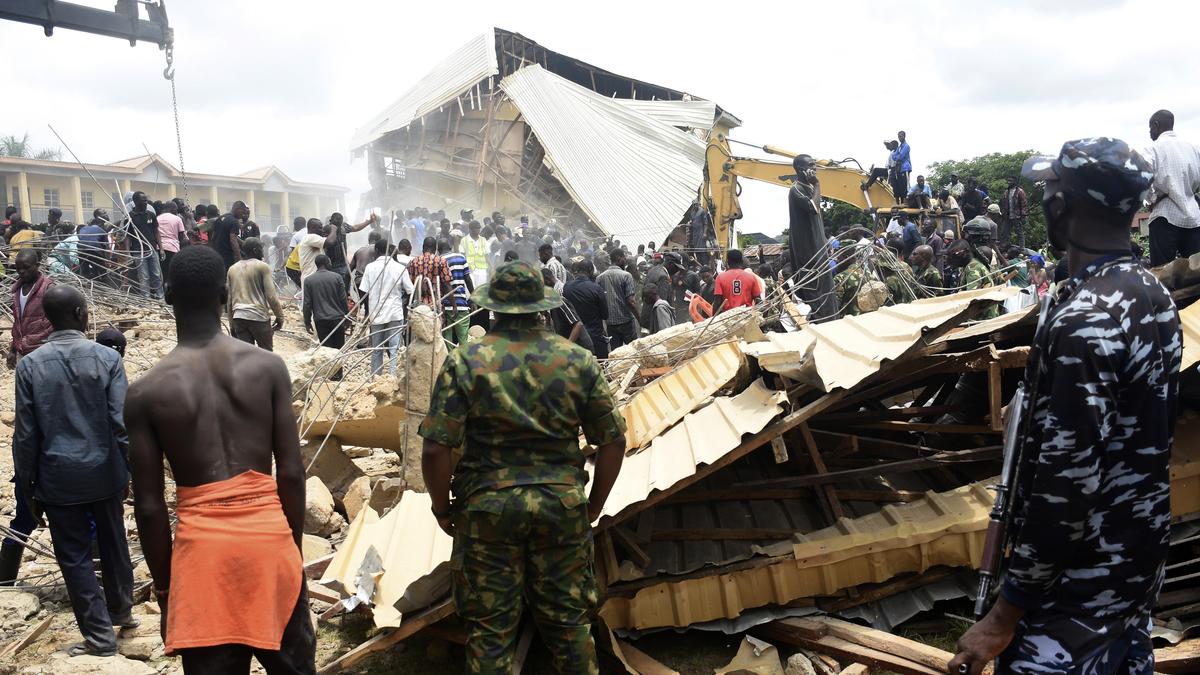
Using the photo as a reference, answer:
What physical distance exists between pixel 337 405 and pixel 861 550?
14.0ft

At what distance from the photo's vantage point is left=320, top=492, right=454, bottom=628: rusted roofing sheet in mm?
3650

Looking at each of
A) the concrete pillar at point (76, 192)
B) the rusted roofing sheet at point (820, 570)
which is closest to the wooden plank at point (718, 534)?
the rusted roofing sheet at point (820, 570)

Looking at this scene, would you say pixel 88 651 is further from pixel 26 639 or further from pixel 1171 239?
pixel 1171 239

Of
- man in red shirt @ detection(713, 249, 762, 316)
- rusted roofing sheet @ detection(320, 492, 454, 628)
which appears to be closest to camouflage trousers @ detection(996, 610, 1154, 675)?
rusted roofing sheet @ detection(320, 492, 454, 628)

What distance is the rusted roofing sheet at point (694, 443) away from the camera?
3.72 meters

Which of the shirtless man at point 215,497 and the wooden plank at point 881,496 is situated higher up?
the shirtless man at point 215,497

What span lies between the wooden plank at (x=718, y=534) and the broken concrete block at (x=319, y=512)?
255cm

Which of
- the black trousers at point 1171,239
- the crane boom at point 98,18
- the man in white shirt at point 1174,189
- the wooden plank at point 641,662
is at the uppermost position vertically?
the crane boom at point 98,18

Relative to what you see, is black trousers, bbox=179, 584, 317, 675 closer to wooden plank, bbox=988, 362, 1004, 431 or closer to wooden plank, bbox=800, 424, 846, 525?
wooden plank, bbox=800, 424, 846, 525

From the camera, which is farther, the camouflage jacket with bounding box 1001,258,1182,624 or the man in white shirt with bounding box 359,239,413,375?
the man in white shirt with bounding box 359,239,413,375

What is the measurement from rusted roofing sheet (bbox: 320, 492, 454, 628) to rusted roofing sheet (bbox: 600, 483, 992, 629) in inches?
32.7

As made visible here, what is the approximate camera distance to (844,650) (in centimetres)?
370

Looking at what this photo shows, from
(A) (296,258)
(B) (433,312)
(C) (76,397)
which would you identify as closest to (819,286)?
(B) (433,312)

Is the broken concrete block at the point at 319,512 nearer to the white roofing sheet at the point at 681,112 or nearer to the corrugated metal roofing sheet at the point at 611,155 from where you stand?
the corrugated metal roofing sheet at the point at 611,155
